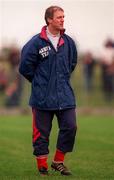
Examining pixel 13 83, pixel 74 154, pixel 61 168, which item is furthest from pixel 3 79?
pixel 61 168

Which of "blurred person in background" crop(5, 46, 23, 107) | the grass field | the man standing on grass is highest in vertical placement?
the man standing on grass

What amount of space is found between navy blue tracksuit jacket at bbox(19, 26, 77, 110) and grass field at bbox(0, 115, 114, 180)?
94 centimetres

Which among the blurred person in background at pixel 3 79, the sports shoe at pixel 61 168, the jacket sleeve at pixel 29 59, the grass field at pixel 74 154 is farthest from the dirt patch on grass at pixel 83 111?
the jacket sleeve at pixel 29 59

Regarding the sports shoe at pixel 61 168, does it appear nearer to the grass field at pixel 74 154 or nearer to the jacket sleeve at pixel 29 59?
the grass field at pixel 74 154

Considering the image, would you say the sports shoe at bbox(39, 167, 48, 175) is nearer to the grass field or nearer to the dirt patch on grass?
the grass field

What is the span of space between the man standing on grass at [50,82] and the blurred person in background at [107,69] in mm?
16479

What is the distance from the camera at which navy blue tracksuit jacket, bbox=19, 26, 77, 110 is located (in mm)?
11250

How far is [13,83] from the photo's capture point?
2797cm

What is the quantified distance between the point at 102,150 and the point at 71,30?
48.2 feet

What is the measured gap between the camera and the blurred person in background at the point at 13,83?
2794 cm

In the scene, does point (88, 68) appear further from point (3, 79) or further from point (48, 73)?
point (48, 73)

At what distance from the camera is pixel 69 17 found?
29469 mm

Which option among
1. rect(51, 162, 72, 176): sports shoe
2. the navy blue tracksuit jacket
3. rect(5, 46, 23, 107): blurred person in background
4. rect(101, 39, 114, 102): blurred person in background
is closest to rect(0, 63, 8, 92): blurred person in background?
rect(5, 46, 23, 107): blurred person in background

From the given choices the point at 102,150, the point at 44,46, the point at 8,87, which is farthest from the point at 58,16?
the point at 8,87
